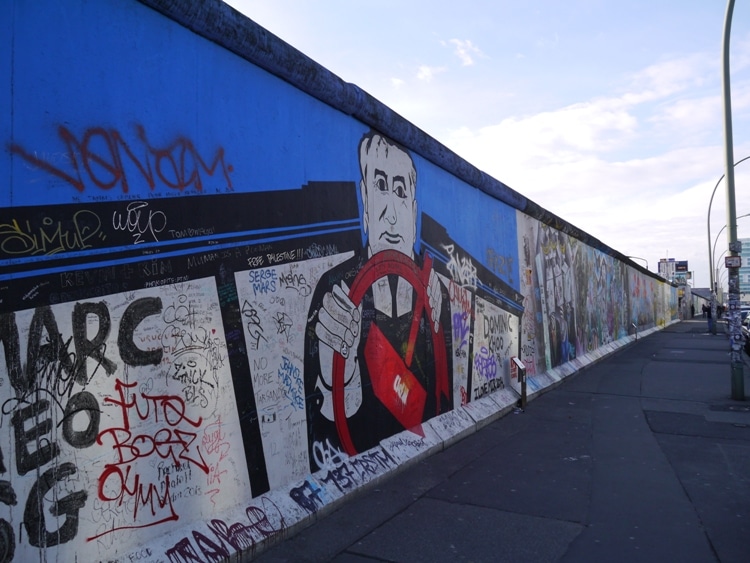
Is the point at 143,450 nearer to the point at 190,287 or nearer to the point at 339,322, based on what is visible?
the point at 190,287

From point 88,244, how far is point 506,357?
8782mm

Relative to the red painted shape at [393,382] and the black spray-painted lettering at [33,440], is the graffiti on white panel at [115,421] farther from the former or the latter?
the red painted shape at [393,382]

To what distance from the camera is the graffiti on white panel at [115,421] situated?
313cm

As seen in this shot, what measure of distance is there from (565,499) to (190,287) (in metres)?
3.92

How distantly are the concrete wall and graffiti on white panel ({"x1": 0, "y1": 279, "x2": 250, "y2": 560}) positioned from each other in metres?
0.01

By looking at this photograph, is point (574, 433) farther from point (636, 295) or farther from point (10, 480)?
point (636, 295)

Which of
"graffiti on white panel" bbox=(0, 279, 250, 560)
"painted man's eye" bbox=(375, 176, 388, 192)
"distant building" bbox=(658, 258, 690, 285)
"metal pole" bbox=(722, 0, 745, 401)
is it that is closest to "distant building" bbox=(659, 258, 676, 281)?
"distant building" bbox=(658, 258, 690, 285)

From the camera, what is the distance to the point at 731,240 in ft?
38.2

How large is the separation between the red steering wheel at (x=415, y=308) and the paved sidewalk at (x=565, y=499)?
0.74 meters

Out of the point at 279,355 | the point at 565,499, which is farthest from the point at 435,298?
the point at 279,355

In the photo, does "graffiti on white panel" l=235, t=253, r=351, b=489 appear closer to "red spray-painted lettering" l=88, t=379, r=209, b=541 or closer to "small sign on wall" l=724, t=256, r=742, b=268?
"red spray-painted lettering" l=88, t=379, r=209, b=541

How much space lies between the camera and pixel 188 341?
4152mm

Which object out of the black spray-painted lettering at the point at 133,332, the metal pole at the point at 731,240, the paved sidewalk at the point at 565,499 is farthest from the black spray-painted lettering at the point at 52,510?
the metal pole at the point at 731,240

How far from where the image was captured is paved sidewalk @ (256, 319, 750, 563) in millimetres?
Result: 4461
